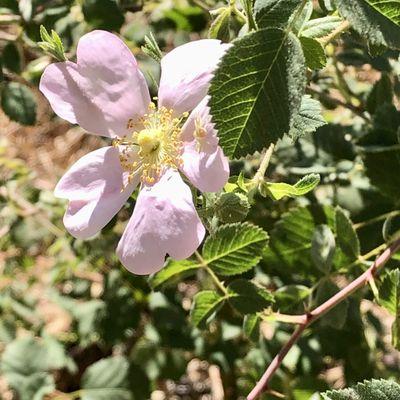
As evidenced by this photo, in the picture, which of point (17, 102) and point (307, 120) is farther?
point (17, 102)

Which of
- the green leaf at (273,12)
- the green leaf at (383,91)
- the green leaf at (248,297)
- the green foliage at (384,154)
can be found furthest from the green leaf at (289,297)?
the green leaf at (273,12)

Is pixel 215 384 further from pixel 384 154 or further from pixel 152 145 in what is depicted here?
pixel 152 145

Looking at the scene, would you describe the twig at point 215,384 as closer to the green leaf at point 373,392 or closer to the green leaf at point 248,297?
the green leaf at point 248,297

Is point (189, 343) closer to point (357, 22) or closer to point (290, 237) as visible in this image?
point (290, 237)

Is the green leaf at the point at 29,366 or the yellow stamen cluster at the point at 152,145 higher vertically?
the yellow stamen cluster at the point at 152,145

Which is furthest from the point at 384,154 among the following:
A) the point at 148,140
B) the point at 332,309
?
the point at 148,140

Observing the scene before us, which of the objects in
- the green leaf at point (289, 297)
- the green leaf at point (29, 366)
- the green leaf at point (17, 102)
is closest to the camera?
the green leaf at point (289, 297)
